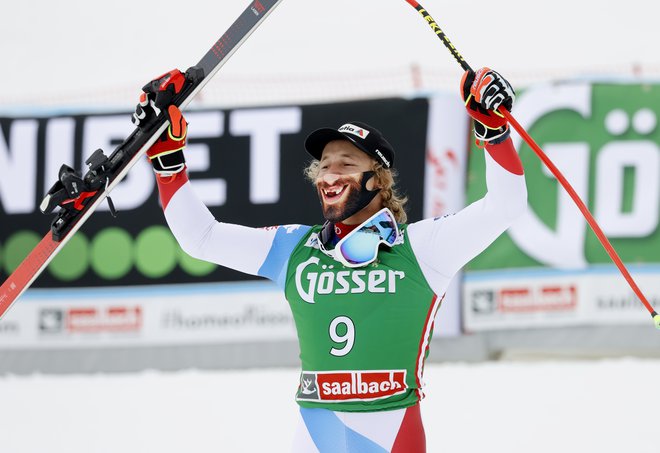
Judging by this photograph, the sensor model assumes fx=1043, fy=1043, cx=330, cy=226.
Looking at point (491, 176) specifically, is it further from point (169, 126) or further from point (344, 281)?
point (169, 126)

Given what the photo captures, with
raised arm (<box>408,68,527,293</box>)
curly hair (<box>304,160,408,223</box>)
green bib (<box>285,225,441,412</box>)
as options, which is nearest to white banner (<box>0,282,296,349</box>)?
curly hair (<box>304,160,408,223</box>)

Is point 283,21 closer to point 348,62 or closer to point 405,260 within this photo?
point 348,62

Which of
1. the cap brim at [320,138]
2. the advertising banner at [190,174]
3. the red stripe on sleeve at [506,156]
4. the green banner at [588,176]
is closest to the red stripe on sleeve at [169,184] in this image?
the cap brim at [320,138]

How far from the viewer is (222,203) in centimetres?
756

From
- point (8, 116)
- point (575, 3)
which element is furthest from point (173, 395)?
point (575, 3)

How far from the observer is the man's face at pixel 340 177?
10.9 feet

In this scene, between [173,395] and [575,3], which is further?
[575,3]

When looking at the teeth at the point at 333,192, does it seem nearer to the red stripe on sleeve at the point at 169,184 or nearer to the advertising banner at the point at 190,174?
the red stripe on sleeve at the point at 169,184

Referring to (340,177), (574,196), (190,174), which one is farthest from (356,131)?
(190,174)

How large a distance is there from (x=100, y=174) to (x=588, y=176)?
14.5ft

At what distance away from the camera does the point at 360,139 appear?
3.36 metres

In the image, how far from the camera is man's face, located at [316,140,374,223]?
3.32 m

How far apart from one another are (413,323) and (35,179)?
5.22 m

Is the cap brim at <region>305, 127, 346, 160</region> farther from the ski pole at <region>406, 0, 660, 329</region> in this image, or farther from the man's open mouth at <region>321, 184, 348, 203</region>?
the ski pole at <region>406, 0, 660, 329</region>
